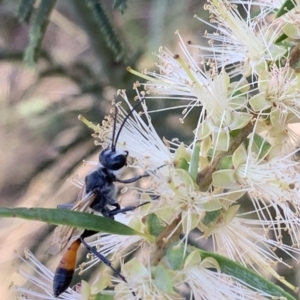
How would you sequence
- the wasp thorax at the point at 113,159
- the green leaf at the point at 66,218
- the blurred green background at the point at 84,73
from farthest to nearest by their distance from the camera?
Result: 1. the blurred green background at the point at 84,73
2. the wasp thorax at the point at 113,159
3. the green leaf at the point at 66,218

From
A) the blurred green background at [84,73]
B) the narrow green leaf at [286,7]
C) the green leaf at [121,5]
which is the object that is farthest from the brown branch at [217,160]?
the blurred green background at [84,73]

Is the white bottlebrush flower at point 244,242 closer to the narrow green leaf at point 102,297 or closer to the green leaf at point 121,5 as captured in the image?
the narrow green leaf at point 102,297

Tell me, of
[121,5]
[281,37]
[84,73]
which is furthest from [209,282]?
[84,73]

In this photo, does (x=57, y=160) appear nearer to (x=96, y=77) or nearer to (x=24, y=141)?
(x=96, y=77)

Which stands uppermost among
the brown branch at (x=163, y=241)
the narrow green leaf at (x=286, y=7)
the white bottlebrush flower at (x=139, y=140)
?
the narrow green leaf at (x=286, y=7)

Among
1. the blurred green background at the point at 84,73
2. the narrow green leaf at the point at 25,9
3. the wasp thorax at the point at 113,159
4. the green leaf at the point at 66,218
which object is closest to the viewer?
the green leaf at the point at 66,218

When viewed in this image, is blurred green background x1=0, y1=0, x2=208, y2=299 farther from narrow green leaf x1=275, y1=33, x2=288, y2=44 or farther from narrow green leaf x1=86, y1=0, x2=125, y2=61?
narrow green leaf x1=275, y1=33, x2=288, y2=44
